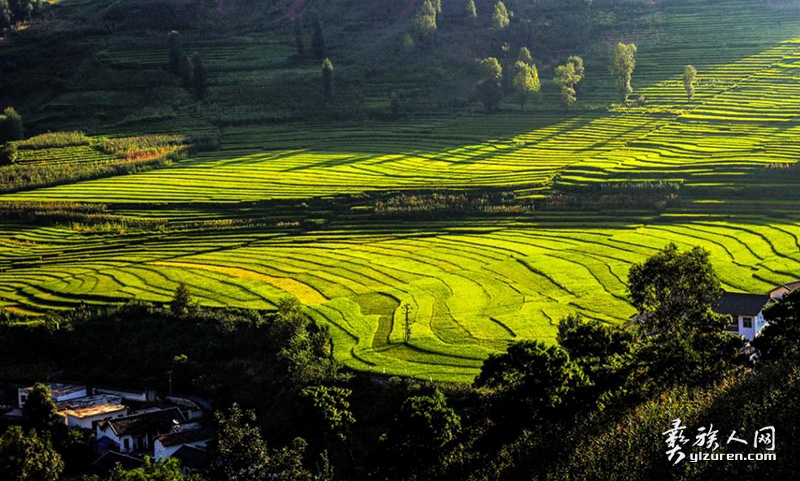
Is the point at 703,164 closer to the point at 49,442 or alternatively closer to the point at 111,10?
the point at 49,442

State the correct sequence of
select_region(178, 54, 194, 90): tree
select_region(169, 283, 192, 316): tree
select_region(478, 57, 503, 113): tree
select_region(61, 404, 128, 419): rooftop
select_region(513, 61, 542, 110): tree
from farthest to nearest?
select_region(178, 54, 194, 90): tree → select_region(478, 57, 503, 113): tree → select_region(513, 61, 542, 110): tree → select_region(169, 283, 192, 316): tree → select_region(61, 404, 128, 419): rooftop

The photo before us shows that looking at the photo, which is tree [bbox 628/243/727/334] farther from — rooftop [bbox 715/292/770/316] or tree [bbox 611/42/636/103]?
tree [bbox 611/42/636/103]

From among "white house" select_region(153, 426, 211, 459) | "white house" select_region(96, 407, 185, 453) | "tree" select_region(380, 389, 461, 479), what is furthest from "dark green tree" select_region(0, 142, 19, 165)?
"tree" select_region(380, 389, 461, 479)

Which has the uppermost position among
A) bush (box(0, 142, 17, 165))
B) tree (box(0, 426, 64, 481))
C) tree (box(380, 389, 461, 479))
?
bush (box(0, 142, 17, 165))

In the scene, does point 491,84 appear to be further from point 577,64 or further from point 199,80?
point 199,80

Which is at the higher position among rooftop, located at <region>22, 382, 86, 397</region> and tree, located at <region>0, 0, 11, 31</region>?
tree, located at <region>0, 0, 11, 31</region>

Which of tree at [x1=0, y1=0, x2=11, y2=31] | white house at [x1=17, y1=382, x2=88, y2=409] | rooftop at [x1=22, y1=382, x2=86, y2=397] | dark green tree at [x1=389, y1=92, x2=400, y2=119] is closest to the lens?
white house at [x1=17, y1=382, x2=88, y2=409]

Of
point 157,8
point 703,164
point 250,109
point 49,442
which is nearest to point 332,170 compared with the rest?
point 250,109
